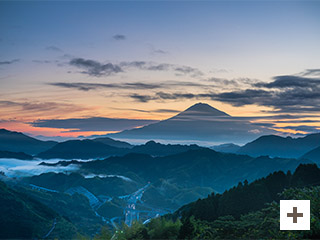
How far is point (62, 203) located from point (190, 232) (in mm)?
187480

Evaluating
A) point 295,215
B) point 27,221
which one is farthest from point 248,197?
point 27,221

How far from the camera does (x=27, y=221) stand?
12600 cm

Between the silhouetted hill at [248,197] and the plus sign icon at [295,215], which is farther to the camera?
the silhouetted hill at [248,197]

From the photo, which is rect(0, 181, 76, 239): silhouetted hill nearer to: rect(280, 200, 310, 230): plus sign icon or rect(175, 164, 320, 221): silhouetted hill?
rect(175, 164, 320, 221): silhouetted hill

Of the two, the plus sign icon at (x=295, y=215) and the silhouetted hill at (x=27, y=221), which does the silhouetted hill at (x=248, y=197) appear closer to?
the plus sign icon at (x=295, y=215)

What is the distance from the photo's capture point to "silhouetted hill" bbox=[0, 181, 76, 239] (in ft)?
388

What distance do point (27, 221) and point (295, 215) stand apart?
13339cm

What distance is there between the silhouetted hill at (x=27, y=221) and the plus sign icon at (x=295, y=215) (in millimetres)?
118209

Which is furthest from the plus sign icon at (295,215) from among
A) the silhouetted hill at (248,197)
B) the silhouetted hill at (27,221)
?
the silhouetted hill at (27,221)

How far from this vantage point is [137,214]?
188375 mm

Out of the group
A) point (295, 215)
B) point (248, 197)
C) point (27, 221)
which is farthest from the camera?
point (27, 221)

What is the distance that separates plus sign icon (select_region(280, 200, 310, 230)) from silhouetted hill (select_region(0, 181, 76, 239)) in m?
118

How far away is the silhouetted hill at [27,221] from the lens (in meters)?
118

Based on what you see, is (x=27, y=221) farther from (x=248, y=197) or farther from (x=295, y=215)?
(x=295, y=215)
